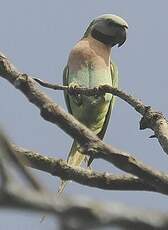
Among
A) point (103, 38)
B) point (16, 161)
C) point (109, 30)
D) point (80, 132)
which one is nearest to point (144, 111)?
point (80, 132)

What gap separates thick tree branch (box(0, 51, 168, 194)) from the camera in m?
2.22

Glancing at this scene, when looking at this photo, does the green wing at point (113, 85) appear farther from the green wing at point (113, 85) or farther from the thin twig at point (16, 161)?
the thin twig at point (16, 161)

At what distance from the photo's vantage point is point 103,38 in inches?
272

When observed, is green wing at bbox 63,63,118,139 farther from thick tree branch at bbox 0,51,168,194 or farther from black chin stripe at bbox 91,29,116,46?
thick tree branch at bbox 0,51,168,194

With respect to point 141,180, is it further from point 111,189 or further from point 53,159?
point 53,159

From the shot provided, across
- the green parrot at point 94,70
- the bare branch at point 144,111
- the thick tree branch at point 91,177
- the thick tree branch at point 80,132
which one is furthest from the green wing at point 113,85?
the thick tree branch at point 91,177

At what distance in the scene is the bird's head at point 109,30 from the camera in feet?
22.7

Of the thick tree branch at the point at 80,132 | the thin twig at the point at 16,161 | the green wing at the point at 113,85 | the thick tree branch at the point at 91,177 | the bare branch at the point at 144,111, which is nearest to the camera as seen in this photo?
the thin twig at the point at 16,161

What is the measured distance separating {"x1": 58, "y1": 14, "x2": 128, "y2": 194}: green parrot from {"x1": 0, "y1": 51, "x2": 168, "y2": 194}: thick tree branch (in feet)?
7.09

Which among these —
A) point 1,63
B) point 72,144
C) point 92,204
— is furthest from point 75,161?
point 92,204

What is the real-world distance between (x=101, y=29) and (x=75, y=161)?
8.52 ft

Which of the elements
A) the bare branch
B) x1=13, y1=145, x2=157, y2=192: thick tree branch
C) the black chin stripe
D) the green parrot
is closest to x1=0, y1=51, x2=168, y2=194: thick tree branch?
x1=13, y1=145, x2=157, y2=192: thick tree branch

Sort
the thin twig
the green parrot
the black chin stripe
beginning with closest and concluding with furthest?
the thin twig < the green parrot < the black chin stripe

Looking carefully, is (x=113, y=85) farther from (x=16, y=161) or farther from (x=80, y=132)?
(x=16, y=161)
